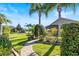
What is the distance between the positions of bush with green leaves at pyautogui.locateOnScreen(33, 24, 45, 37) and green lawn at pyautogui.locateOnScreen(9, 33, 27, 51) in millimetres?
457

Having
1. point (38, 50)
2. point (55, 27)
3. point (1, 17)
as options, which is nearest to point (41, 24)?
point (55, 27)

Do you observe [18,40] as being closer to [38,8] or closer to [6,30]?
[6,30]

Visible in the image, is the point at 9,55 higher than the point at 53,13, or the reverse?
the point at 53,13

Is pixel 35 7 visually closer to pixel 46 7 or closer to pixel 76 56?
pixel 46 7

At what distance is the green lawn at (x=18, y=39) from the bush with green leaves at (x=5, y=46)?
18 centimetres

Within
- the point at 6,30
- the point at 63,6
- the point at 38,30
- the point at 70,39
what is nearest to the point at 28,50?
the point at 38,30

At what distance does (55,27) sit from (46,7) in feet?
2.88

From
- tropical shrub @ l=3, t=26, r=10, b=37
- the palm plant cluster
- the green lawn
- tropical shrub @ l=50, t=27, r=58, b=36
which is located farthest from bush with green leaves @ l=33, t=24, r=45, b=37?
tropical shrub @ l=3, t=26, r=10, b=37

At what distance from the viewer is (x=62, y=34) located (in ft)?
21.3

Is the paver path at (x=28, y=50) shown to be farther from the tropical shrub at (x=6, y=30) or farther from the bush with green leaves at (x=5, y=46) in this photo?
the tropical shrub at (x=6, y=30)

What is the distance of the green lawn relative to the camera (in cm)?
654

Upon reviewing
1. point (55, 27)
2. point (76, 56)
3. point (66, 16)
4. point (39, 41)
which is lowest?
point (76, 56)

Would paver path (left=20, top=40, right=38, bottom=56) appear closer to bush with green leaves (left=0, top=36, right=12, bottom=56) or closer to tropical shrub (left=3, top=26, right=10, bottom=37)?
bush with green leaves (left=0, top=36, right=12, bottom=56)

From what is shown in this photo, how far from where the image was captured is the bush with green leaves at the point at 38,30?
657cm
